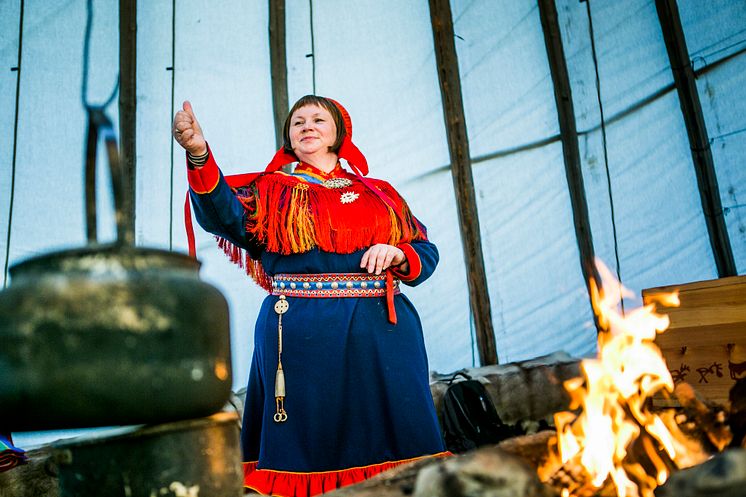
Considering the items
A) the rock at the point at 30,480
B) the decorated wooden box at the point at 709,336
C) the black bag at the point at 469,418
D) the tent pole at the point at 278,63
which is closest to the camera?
the rock at the point at 30,480

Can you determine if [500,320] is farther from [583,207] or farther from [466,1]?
[466,1]

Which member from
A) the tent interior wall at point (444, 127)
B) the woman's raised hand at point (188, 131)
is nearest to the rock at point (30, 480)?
the tent interior wall at point (444, 127)

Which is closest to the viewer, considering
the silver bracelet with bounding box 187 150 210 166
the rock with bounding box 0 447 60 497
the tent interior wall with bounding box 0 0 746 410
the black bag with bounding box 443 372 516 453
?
the silver bracelet with bounding box 187 150 210 166

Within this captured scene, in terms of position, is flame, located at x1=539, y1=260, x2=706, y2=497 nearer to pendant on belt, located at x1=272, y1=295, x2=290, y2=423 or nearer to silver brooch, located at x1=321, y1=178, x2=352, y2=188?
pendant on belt, located at x1=272, y1=295, x2=290, y2=423

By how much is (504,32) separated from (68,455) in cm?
325

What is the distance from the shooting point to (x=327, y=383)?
160 centimetres

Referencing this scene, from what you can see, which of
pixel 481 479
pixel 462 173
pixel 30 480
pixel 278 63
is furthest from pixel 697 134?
pixel 30 480

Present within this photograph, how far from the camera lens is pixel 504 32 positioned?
134 inches

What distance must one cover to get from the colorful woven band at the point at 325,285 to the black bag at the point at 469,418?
108 centimetres

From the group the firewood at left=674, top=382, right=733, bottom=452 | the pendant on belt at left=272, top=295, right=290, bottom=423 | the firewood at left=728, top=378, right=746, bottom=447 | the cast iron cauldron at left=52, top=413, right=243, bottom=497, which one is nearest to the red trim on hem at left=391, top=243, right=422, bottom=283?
the pendant on belt at left=272, top=295, right=290, bottom=423

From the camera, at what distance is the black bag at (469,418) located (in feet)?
8.20

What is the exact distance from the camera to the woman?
5.04ft

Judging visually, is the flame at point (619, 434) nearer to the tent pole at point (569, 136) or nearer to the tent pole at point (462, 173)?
the tent pole at point (462, 173)

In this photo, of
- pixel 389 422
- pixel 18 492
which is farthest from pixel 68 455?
pixel 18 492
